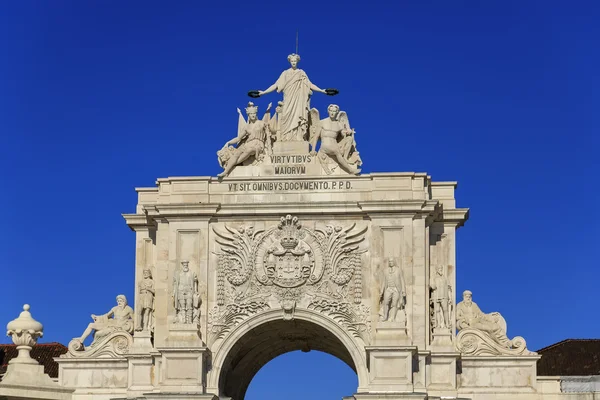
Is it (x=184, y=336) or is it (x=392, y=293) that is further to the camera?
(x=184, y=336)

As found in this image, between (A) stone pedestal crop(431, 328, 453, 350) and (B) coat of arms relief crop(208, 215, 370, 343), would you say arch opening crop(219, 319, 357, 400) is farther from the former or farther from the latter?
(A) stone pedestal crop(431, 328, 453, 350)

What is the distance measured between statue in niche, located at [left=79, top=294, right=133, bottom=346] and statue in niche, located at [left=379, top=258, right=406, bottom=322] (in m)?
8.05

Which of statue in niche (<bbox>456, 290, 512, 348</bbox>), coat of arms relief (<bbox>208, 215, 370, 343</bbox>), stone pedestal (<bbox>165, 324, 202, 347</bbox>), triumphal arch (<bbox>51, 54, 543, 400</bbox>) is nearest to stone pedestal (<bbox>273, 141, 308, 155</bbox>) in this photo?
triumphal arch (<bbox>51, 54, 543, 400</bbox>)

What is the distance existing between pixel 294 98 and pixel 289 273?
Result: 5.82 meters

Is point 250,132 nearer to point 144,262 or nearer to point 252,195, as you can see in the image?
point 252,195

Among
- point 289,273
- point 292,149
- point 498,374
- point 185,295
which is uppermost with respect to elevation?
point 292,149

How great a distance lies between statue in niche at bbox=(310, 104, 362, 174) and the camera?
48375mm

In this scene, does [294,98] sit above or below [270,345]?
above

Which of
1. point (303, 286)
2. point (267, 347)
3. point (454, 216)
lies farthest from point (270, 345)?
point (454, 216)

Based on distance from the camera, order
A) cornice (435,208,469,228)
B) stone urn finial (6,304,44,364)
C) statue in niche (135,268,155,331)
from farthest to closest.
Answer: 1. cornice (435,208,469,228)
2. statue in niche (135,268,155,331)
3. stone urn finial (6,304,44,364)

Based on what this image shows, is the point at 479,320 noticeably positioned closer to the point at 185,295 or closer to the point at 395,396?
the point at 395,396

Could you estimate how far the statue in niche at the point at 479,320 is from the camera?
47.9 metres

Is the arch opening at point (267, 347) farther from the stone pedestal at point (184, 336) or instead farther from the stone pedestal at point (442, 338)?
the stone pedestal at point (442, 338)

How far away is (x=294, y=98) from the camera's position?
49844 mm
